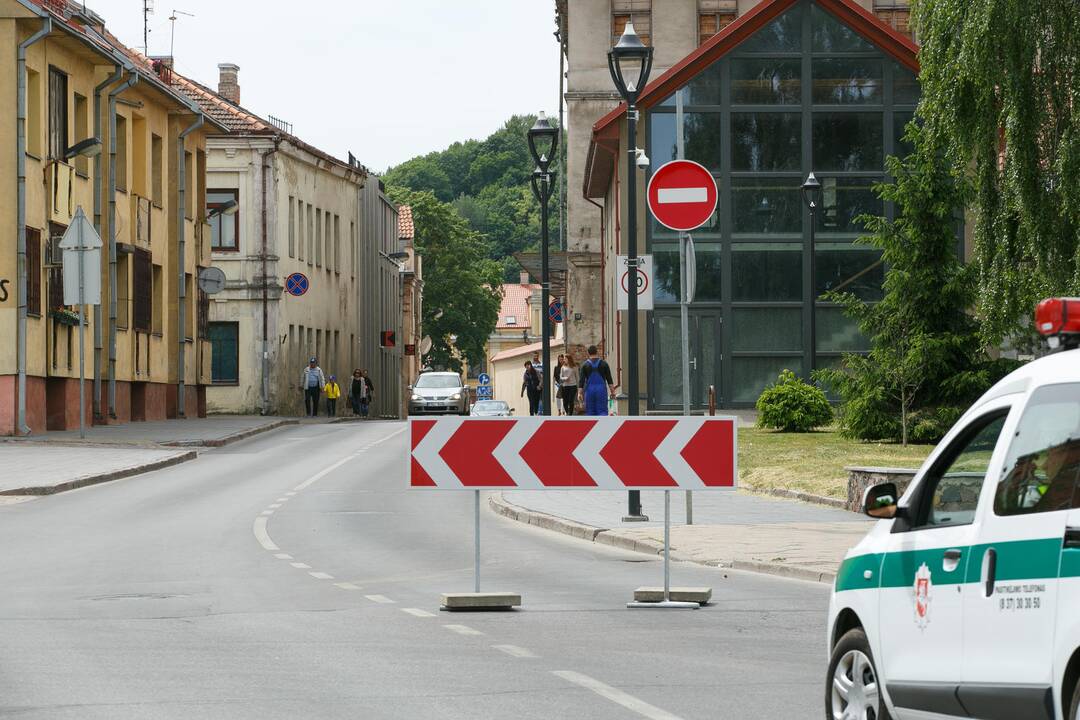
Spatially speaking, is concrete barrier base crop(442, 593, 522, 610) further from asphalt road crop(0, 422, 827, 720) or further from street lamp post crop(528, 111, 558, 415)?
street lamp post crop(528, 111, 558, 415)

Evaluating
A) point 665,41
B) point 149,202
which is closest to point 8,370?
point 149,202

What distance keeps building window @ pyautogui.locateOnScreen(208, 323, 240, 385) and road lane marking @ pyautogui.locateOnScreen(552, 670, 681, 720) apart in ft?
182

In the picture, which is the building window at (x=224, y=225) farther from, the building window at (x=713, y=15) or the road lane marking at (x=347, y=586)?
the road lane marking at (x=347, y=586)

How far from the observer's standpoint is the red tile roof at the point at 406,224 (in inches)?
4173

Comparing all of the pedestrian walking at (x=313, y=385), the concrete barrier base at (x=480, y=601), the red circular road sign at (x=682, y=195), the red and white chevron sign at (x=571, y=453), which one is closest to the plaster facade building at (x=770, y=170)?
the pedestrian walking at (x=313, y=385)

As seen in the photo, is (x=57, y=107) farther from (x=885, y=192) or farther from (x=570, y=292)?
(x=570, y=292)

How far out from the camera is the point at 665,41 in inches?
2751

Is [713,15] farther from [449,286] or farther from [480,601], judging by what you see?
[480,601]

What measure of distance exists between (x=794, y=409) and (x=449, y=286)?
71.6 m

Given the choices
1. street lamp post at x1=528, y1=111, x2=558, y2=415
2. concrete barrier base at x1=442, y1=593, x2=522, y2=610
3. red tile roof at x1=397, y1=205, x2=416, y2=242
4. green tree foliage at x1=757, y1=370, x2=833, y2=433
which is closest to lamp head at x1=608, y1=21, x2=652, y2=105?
street lamp post at x1=528, y1=111, x2=558, y2=415

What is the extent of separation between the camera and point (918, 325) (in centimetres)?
3400

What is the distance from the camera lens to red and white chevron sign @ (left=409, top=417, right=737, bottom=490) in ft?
44.1

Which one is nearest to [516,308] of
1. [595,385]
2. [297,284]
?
[297,284]

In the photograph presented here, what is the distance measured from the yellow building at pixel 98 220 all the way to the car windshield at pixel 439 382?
10.1 metres
